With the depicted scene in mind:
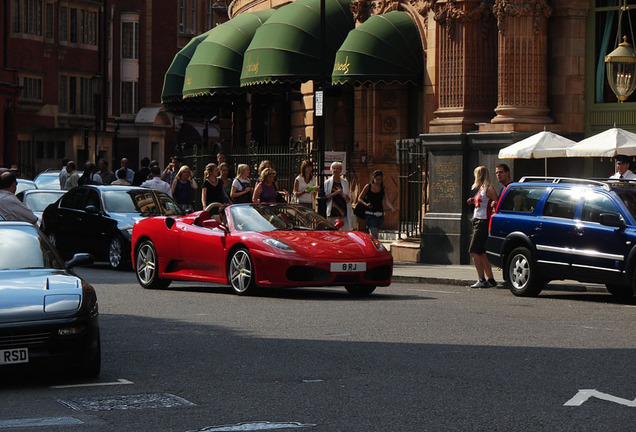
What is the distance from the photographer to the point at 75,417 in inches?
347

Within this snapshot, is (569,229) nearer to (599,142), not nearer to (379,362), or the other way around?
(599,142)

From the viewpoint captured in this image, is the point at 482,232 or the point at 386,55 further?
the point at 386,55

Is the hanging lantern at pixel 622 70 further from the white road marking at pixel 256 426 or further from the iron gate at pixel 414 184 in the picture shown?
the white road marking at pixel 256 426

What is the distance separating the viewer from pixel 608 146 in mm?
23000

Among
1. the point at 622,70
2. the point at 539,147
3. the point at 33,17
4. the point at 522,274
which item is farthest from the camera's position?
the point at 33,17

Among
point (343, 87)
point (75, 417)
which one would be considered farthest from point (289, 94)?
point (75, 417)

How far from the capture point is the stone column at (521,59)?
85.4 ft

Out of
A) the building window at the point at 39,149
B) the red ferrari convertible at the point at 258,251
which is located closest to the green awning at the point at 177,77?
the red ferrari convertible at the point at 258,251

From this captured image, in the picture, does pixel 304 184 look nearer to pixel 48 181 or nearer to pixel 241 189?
pixel 241 189

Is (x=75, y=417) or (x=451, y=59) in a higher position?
(x=451, y=59)

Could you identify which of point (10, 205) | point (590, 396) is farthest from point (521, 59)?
point (590, 396)

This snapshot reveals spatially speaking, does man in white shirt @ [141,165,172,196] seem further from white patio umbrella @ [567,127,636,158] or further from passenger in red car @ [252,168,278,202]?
white patio umbrella @ [567,127,636,158]

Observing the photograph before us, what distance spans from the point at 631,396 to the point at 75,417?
3893mm

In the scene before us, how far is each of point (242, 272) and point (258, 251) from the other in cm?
52
